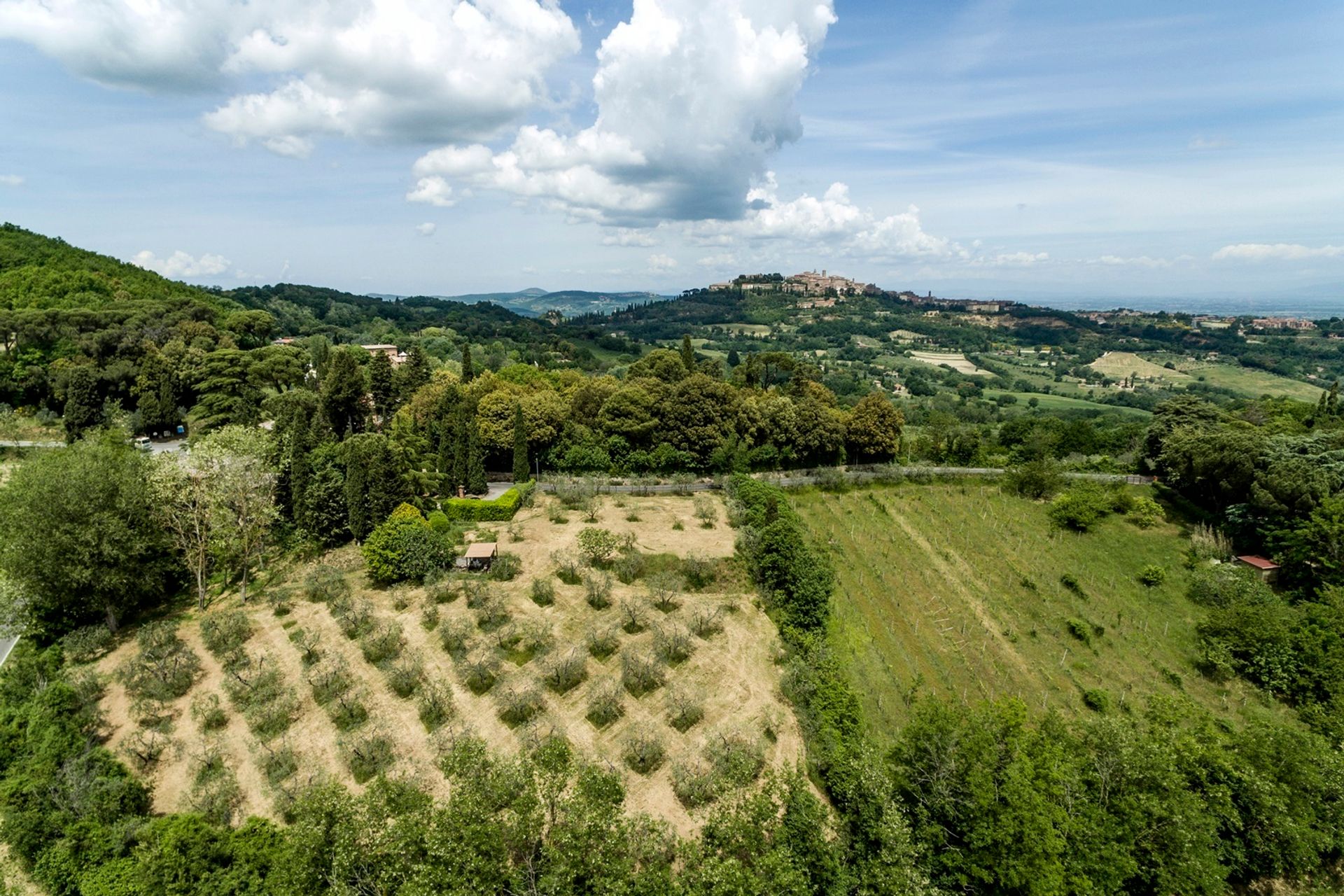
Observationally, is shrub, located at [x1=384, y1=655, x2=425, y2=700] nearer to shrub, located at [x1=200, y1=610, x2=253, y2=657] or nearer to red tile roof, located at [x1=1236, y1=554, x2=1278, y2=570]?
shrub, located at [x1=200, y1=610, x2=253, y2=657]

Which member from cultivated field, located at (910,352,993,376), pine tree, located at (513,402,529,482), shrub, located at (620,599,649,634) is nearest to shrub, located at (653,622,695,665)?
shrub, located at (620,599,649,634)

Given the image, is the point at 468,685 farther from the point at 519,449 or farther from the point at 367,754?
the point at 519,449

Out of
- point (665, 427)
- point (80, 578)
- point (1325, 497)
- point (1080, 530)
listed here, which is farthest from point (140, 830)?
point (1325, 497)

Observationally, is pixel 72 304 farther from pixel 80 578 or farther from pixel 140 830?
pixel 140 830

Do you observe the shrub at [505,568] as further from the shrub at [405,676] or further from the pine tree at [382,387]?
the pine tree at [382,387]

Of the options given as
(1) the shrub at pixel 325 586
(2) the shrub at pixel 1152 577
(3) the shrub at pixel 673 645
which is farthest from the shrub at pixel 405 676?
(2) the shrub at pixel 1152 577

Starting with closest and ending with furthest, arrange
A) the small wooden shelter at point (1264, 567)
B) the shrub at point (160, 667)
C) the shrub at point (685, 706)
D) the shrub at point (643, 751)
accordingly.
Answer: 1. the shrub at point (643, 751)
2. the shrub at point (685, 706)
3. the shrub at point (160, 667)
4. the small wooden shelter at point (1264, 567)
